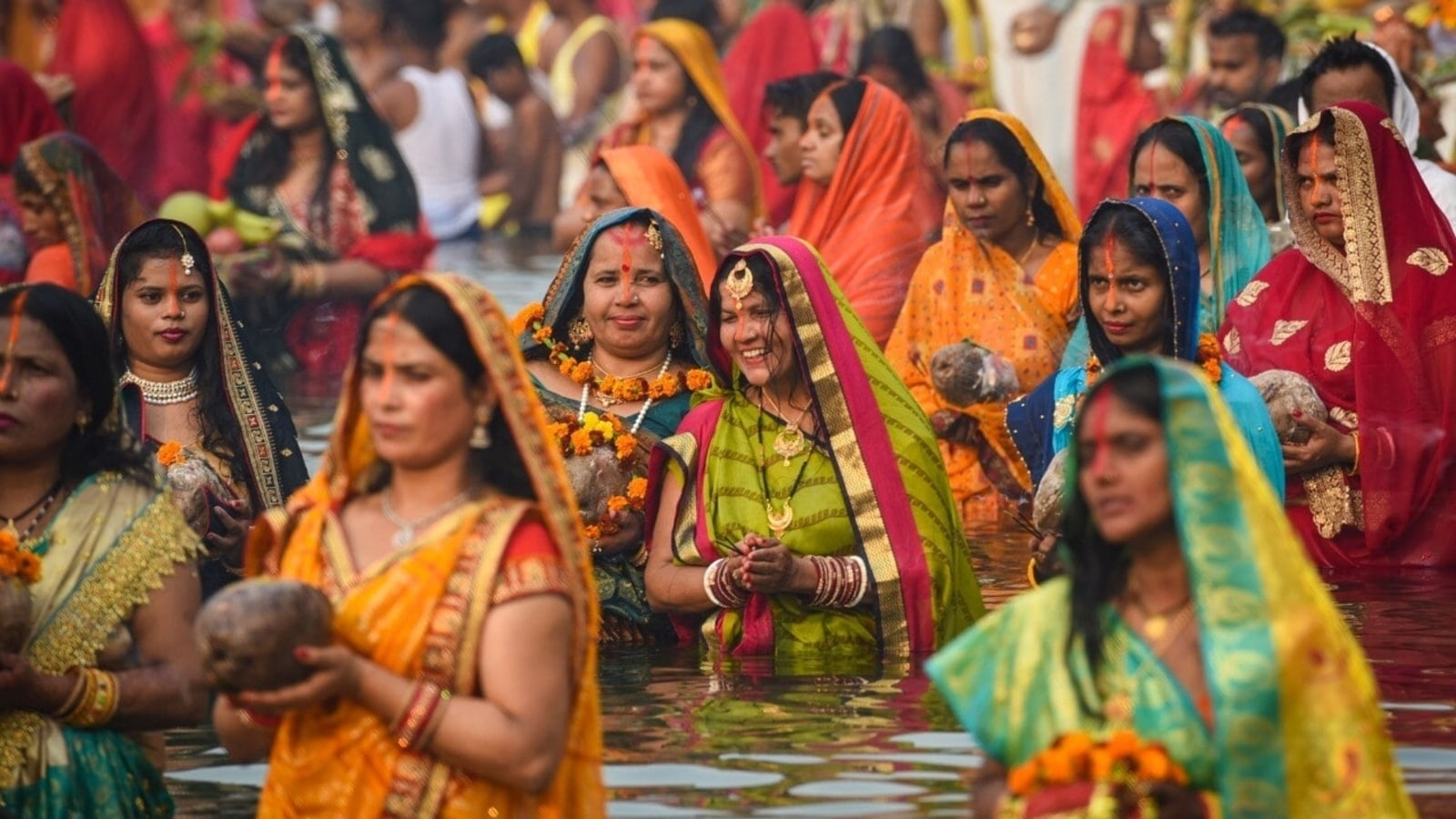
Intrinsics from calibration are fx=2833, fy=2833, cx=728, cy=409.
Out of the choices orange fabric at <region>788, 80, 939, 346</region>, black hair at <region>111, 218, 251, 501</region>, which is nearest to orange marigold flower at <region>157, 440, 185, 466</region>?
black hair at <region>111, 218, 251, 501</region>

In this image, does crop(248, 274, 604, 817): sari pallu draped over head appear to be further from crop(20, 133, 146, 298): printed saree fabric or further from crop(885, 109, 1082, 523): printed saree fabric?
crop(20, 133, 146, 298): printed saree fabric

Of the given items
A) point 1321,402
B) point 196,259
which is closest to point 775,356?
point 196,259

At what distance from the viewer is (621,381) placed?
7.92 metres

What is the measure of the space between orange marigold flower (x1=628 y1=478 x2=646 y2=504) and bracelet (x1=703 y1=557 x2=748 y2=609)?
A: 0.48 meters

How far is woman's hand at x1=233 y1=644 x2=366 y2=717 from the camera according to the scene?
4.62 metres

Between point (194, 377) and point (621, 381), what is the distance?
124cm

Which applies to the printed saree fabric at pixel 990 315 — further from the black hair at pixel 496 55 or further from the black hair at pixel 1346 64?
the black hair at pixel 496 55

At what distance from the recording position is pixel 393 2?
20641 mm

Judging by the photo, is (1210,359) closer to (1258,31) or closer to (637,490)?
(637,490)

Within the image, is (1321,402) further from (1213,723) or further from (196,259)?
(1213,723)

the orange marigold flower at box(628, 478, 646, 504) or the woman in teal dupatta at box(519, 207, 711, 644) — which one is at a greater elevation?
the woman in teal dupatta at box(519, 207, 711, 644)

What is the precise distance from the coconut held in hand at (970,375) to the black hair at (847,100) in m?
2.25

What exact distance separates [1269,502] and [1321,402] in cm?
409

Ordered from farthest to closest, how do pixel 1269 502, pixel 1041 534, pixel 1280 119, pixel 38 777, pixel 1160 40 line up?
pixel 1160 40
pixel 1280 119
pixel 1041 534
pixel 38 777
pixel 1269 502
